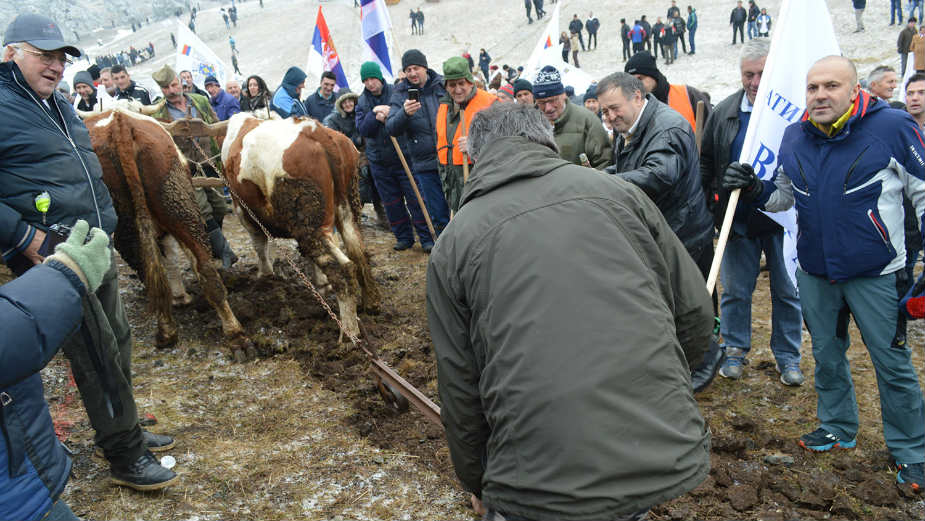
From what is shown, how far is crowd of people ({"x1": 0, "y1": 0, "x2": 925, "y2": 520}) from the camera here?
1.72 m

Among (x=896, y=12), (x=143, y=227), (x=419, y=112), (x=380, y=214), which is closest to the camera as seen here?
(x=143, y=227)

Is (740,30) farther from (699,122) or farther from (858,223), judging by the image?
(858,223)

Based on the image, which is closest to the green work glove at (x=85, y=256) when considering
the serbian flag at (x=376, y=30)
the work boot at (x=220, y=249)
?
the work boot at (x=220, y=249)

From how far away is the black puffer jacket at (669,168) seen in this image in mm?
3648

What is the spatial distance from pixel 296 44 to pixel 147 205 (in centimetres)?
5274

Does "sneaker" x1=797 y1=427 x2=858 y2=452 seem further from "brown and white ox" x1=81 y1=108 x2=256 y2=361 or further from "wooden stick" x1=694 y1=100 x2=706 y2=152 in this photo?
"brown and white ox" x1=81 y1=108 x2=256 y2=361

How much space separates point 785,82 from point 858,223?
112 centimetres

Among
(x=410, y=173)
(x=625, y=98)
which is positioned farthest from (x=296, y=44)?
(x=625, y=98)

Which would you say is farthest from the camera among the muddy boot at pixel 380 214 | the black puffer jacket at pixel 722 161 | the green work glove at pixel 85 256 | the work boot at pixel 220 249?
the muddy boot at pixel 380 214

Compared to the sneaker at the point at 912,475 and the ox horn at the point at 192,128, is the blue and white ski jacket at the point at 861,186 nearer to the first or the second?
the sneaker at the point at 912,475

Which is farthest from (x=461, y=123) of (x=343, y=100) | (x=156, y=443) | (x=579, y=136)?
(x=156, y=443)

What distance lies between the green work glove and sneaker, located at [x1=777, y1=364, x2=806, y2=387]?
4358 mm

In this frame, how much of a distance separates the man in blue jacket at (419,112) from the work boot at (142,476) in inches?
173

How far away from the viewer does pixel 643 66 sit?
488 cm
